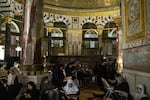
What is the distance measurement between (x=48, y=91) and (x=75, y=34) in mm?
14698

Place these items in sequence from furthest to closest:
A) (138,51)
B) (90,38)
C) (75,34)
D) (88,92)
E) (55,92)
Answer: (90,38)
(75,34)
(88,92)
(138,51)
(55,92)

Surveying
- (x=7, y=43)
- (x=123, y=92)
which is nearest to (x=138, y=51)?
(x=123, y=92)

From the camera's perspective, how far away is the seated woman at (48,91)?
668cm

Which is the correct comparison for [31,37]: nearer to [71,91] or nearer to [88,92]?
[71,91]

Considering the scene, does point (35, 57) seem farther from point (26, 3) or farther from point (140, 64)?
point (140, 64)

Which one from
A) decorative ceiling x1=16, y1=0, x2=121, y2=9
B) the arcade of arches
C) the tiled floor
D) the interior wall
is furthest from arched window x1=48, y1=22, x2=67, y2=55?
the interior wall

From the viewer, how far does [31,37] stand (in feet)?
24.8

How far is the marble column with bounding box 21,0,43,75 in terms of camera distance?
749 cm

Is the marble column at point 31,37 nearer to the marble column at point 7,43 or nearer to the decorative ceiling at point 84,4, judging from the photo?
the marble column at point 7,43

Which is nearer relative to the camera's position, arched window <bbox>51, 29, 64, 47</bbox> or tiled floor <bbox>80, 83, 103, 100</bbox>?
tiled floor <bbox>80, 83, 103, 100</bbox>

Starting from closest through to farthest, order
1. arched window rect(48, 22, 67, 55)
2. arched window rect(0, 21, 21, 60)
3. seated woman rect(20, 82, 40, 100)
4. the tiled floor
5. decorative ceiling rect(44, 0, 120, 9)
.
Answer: seated woman rect(20, 82, 40, 100) < the tiled floor < arched window rect(0, 21, 21, 60) < decorative ceiling rect(44, 0, 120, 9) < arched window rect(48, 22, 67, 55)

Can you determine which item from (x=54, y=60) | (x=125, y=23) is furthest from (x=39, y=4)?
(x=54, y=60)

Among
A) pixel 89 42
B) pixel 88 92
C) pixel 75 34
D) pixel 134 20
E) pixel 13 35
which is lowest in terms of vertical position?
pixel 88 92

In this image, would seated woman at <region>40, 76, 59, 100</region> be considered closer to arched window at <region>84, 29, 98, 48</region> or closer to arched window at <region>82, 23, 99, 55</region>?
arched window at <region>82, 23, 99, 55</region>
